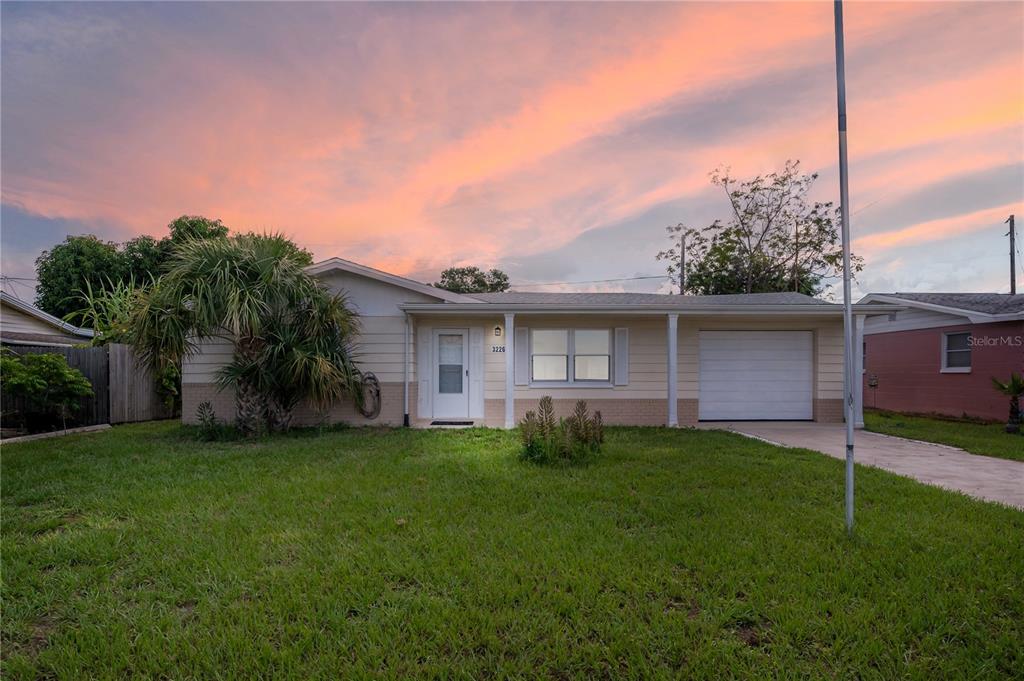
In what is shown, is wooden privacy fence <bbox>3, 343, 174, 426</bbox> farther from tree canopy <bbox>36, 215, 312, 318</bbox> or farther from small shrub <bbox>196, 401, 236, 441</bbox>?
tree canopy <bbox>36, 215, 312, 318</bbox>

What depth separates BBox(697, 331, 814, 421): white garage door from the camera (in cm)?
1088

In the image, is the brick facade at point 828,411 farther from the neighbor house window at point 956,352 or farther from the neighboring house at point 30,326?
the neighboring house at point 30,326

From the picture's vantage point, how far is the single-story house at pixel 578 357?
9.74 meters

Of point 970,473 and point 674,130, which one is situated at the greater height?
point 674,130

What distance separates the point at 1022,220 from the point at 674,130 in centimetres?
2518

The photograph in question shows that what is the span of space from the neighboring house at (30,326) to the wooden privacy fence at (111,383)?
1989 mm

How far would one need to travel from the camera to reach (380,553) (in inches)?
134

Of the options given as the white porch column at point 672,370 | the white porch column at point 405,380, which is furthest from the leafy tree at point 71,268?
the white porch column at point 672,370

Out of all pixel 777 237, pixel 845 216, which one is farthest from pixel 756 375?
pixel 777 237

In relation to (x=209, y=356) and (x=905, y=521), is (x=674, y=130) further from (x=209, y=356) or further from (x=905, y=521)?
(x=209, y=356)

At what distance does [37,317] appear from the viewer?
519 inches

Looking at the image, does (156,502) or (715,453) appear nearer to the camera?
(156,502)

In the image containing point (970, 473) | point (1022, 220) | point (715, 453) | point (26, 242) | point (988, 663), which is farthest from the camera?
point (1022, 220)

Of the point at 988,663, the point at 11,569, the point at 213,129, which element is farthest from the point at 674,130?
the point at 11,569
